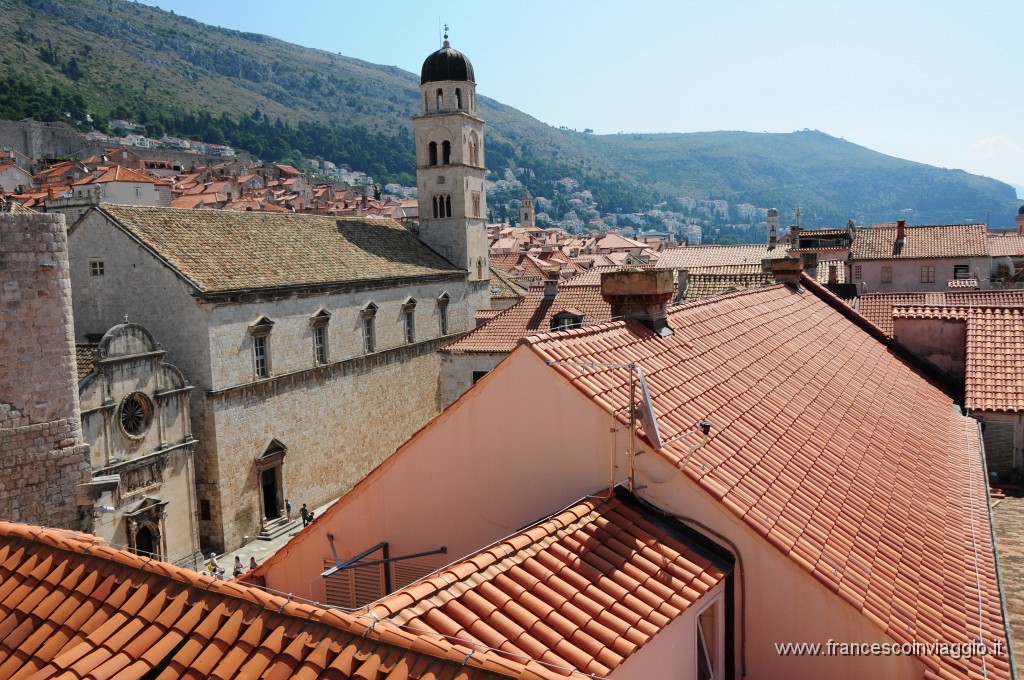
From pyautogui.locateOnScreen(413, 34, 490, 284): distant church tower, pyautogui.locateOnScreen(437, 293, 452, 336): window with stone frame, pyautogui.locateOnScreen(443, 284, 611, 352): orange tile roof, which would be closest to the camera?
pyautogui.locateOnScreen(443, 284, 611, 352): orange tile roof

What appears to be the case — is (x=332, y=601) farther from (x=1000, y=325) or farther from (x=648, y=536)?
(x=1000, y=325)

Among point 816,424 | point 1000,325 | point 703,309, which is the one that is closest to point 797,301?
point 1000,325

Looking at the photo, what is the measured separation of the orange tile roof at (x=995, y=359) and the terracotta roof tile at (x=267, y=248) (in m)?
20.1

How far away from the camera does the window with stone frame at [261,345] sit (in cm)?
2639

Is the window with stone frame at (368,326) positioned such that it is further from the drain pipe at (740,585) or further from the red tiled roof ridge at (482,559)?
the drain pipe at (740,585)

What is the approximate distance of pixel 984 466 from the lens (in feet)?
37.8

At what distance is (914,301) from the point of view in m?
24.8

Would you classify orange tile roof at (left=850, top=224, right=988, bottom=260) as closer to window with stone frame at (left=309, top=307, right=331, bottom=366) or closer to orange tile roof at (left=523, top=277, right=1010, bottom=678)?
window with stone frame at (left=309, top=307, right=331, bottom=366)

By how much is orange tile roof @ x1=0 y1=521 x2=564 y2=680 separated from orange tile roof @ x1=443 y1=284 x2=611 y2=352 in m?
22.6

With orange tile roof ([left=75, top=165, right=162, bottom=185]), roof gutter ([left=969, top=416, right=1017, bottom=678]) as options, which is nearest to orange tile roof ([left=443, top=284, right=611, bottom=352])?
roof gutter ([left=969, top=416, right=1017, bottom=678])

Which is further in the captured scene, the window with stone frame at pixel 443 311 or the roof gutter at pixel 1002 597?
the window with stone frame at pixel 443 311

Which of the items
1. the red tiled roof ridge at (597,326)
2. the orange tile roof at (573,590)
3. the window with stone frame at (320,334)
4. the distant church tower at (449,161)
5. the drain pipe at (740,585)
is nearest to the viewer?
the orange tile roof at (573,590)

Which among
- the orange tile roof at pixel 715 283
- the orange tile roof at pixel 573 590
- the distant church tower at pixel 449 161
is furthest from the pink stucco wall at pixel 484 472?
the distant church tower at pixel 449 161

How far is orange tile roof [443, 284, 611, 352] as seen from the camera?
29.0 metres
